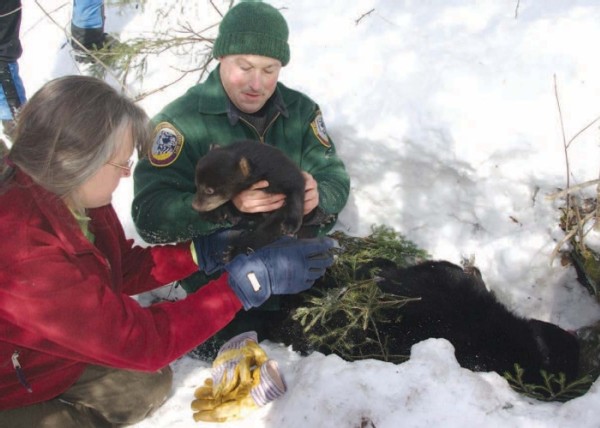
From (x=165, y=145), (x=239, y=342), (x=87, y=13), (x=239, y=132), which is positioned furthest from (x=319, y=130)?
(x=87, y=13)

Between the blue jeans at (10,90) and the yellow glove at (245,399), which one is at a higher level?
the blue jeans at (10,90)

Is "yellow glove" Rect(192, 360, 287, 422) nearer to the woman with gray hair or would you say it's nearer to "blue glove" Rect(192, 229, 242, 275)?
the woman with gray hair

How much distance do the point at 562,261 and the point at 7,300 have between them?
332cm

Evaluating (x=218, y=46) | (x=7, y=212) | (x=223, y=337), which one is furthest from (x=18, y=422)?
(x=218, y=46)

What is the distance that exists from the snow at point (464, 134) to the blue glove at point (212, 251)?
63cm

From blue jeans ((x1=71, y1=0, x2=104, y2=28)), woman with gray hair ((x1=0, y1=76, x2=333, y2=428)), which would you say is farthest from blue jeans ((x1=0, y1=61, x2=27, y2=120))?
woman with gray hair ((x1=0, y1=76, x2=333, y2=428))

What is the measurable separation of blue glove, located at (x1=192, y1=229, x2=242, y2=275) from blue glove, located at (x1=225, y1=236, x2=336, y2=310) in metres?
0.37

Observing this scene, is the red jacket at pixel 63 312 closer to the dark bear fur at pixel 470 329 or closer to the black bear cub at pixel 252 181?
the black bear cub at pixel 252 181

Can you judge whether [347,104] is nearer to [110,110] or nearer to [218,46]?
[218,46]

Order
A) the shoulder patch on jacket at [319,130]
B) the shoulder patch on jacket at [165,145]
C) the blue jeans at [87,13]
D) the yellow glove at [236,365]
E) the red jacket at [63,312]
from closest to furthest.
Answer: the red jacket at [63,312], the yellow glove at [236,365], the shoulder patch on jacket at [165,145], the shoulder patch on jacket at [319,130], the blue jeans at [87,13]

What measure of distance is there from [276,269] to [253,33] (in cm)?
140

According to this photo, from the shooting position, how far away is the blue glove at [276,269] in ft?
7.68

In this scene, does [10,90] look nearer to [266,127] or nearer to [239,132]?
[239,132]

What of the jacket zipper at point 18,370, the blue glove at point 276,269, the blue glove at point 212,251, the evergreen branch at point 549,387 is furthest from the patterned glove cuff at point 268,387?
the evergreen branch at point 549,387
